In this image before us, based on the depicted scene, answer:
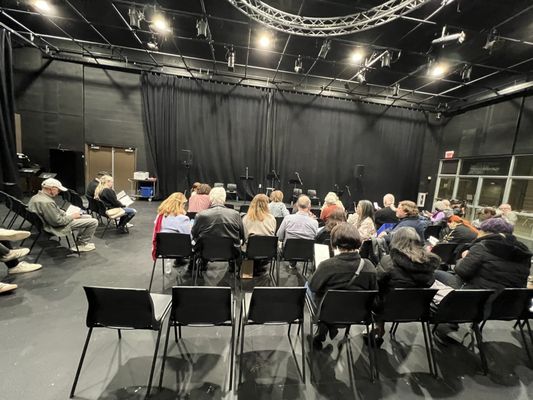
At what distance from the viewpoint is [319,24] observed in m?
5.06

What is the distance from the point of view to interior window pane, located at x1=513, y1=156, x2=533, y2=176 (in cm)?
675

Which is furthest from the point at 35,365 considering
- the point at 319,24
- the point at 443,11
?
the point at 443,11

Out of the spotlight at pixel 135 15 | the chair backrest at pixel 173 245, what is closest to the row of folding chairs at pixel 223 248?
the chair backrest at pixel 173 245

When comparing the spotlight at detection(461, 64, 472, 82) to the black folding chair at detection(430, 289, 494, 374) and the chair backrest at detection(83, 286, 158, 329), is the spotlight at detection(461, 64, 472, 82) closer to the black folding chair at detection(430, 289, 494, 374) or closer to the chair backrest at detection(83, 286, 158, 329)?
the black folding chair at detection(430, 289, 494, 374)

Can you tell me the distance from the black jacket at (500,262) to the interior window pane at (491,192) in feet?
24.1

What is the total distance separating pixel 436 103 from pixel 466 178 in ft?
11.1

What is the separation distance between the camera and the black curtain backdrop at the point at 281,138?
29.0ft

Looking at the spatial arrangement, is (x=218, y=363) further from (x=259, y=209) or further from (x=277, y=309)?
(x=259, y=209)

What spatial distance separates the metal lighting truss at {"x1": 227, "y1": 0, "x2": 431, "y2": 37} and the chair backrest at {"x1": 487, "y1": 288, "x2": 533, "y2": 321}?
4.57 metres

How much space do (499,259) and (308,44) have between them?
21.3ft

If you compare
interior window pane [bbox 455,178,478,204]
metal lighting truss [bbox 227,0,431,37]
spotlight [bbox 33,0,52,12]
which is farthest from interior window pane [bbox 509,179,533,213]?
spotlight [bbox 33,0,52,12]

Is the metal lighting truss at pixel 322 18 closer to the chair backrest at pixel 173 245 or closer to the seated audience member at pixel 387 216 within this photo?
the seated audience member at pixel 387 216

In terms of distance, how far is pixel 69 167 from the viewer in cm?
809

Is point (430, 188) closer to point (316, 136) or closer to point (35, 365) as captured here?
point (316, 136)
